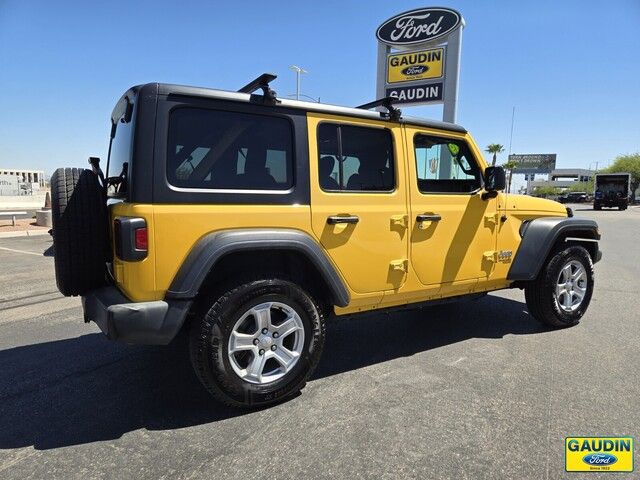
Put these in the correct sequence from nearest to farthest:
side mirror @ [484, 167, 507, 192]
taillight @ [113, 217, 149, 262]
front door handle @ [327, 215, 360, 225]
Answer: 1. taillight @ [113, 217, 149, 262]
2. front door handle @ [327, 215, 360, 225]
3. side mirror @ [484, 167, 507, 192]

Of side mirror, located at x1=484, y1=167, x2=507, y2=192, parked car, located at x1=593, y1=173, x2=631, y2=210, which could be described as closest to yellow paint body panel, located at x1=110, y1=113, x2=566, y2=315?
side mirror, located at x1=484, y1=167, x2=507, y2=192

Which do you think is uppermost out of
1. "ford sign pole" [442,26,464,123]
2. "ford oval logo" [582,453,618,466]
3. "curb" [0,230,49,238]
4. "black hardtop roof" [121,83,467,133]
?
"ford sign pole" [442,26,464,123]

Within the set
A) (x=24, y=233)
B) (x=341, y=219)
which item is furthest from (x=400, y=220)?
(x=24, y=233)

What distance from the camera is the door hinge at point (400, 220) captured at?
10.7 feet

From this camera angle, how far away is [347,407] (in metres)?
2.80

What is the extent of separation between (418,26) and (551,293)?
34.9 feet

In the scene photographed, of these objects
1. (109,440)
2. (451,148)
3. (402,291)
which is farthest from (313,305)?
(451,148)

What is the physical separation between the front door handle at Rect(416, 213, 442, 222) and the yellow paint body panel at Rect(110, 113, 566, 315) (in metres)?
0.04

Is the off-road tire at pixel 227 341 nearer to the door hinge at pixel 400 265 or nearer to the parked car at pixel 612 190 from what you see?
the door hinge at pixel 400 265

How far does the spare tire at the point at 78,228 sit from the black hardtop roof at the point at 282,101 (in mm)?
657

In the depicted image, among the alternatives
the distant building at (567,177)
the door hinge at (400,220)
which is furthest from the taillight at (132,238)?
the distant building at (567,177)

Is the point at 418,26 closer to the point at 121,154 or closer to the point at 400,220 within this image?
the point at 400,220

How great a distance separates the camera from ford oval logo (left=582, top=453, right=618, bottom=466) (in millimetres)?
2270

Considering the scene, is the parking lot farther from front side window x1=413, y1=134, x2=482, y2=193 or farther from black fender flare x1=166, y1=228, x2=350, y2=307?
front side window x1=413, y1=134, x2=482, y2=193
